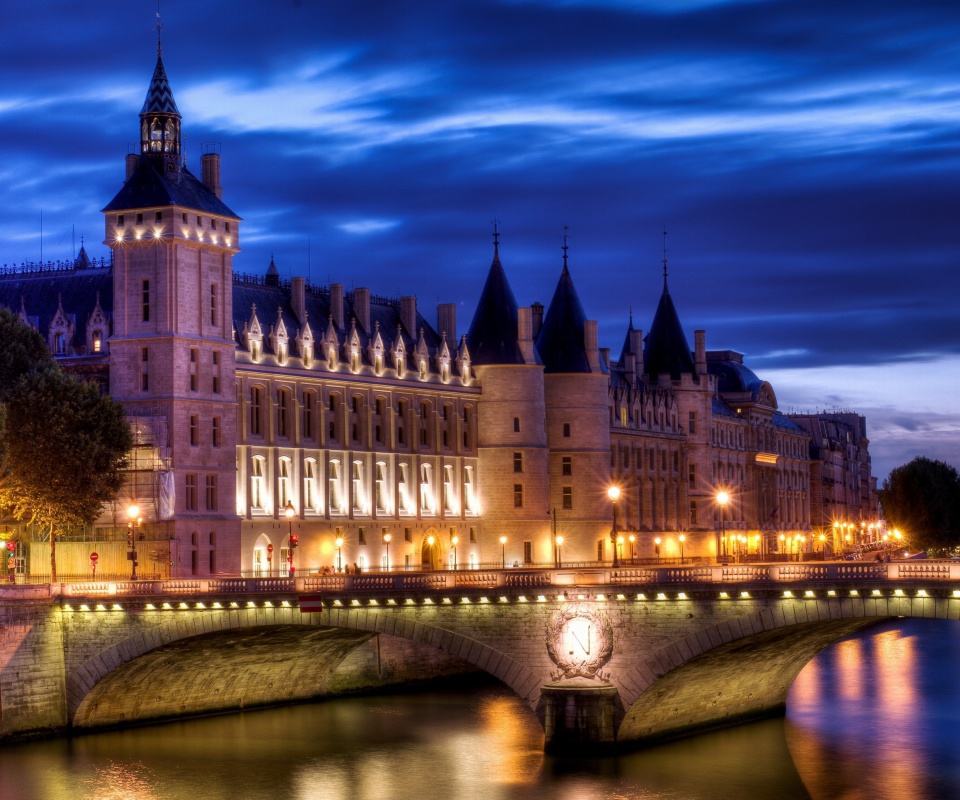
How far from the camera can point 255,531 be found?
343ft

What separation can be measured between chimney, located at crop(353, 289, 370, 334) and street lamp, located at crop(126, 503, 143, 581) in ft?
93.2

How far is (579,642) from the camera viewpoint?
224 feet

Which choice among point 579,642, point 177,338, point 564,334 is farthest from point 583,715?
point 564,334

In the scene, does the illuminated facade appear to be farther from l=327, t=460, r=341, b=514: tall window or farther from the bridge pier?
the bridge pier

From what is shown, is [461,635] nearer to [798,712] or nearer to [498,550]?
[798,712]

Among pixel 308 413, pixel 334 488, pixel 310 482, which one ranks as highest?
pixel 308 413

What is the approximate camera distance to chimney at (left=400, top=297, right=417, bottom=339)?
409 ft

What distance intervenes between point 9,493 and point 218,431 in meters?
16.0

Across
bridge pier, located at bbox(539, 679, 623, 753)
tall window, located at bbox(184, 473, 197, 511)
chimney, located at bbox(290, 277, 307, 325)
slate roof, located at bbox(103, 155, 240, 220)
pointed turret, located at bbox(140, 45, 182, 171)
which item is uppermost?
pointed turret, located at bbox(140, 45, 182, 171)

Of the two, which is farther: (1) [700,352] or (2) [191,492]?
(1) [700,352]

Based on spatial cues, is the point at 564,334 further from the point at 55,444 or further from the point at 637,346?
the point at 55,444

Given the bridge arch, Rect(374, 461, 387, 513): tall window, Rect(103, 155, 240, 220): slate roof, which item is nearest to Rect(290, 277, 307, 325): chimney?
Rect(374, 461, 387, 513): tall window

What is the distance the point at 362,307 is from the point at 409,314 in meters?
6.06

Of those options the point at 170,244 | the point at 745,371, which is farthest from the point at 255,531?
the point at 745,371
